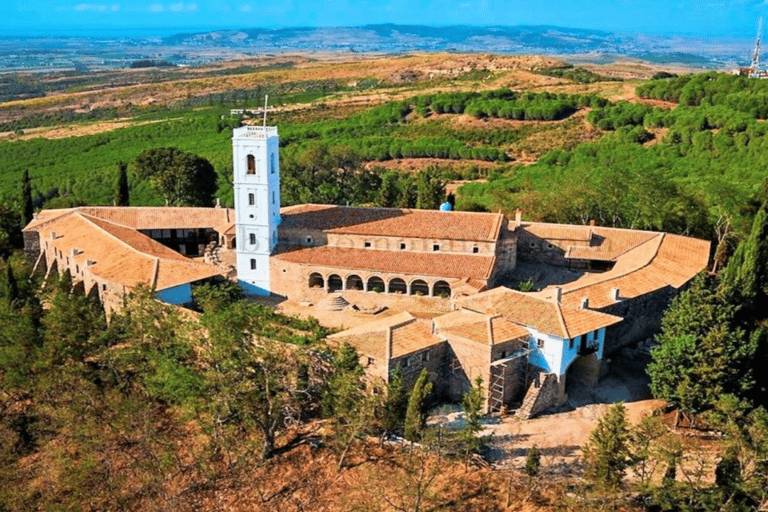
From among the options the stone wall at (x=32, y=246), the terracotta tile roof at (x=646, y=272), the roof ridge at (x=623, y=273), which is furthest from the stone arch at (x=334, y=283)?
the stone wall at (x=32, y=246)

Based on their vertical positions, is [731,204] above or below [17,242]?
above

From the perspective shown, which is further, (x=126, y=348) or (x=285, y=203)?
(x=285, y=203)

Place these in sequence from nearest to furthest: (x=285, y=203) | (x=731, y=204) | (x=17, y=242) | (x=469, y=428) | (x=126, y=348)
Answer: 1. (x=469, y=428)
2. (x=126, y=348)
3. (x=731, y=204)
4. (x=17, y=242)
5. (x=285, y=203)

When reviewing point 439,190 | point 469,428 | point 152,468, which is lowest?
point 152,468

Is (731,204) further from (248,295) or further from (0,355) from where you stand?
(0,355)

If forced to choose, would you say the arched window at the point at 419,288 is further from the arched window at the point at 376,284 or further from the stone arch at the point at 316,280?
the stone arch at the point at 316,280

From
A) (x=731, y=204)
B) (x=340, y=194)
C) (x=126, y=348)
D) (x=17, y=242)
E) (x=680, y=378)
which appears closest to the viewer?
(x=680, y=378)

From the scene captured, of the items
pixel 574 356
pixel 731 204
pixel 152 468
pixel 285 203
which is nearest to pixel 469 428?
pixel 574 356
